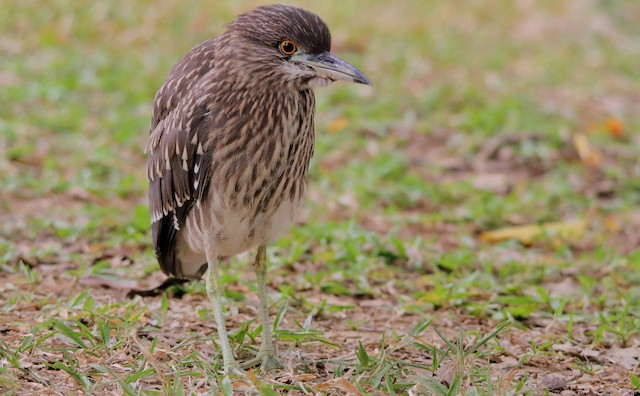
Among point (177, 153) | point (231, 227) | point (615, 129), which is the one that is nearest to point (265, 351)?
point (231, 227)

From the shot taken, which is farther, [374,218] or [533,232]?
[374,218]

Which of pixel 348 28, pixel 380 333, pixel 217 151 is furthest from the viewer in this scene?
pixel 348 28

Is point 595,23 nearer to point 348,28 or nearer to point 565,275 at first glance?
point 348,28

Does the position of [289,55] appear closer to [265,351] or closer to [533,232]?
[265,351]

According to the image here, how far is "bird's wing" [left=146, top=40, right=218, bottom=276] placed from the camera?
4395 mm

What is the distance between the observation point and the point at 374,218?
6.92 meters

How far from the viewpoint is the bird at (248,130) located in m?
4.31

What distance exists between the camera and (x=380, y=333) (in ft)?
16.1

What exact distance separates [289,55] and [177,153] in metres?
0.71

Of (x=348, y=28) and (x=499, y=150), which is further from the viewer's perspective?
(x=348, y=28)

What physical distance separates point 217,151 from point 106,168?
3.35 m

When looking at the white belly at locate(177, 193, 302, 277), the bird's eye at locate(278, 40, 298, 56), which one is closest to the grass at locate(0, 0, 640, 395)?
the white belly at locate(177, 193, 302, 277)

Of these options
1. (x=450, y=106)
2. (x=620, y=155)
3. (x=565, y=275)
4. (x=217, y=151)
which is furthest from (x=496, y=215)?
(x=217, y=151)

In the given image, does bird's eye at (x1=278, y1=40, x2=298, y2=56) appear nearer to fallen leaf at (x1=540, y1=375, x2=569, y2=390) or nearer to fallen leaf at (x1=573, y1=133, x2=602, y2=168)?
fallen leaf at (x1=540, y1=375, x2=569, y2=390)
